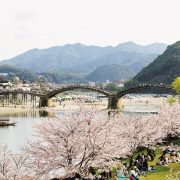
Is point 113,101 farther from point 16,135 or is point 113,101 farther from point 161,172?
point 161,172

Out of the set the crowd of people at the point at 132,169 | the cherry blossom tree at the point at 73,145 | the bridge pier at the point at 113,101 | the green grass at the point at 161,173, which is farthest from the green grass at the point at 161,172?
the bridge pier at the point at 113,101

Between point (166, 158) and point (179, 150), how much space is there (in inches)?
155

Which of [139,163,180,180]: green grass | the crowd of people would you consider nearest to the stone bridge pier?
the crowd of people

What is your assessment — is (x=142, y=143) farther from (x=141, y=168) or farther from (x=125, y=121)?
(x=141, y=168)

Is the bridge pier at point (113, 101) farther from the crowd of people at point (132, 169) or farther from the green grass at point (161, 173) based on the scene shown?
the green grass at point (161, 173)

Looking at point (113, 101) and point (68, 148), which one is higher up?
point (68, 148)

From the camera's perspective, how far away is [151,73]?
188625 millimetres

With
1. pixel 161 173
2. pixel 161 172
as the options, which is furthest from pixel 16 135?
pixel 161 173

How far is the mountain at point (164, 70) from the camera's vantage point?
170 metres

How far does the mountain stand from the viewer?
170 metres

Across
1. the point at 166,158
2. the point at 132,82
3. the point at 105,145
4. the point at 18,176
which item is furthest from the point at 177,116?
the point at 132,82

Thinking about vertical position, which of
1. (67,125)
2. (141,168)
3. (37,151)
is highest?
(67,125)

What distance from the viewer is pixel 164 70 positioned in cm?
17962

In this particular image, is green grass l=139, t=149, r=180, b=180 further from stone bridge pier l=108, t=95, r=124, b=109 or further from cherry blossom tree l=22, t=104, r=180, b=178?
stone bridge pier l=108, t=95, r=124, b=109
